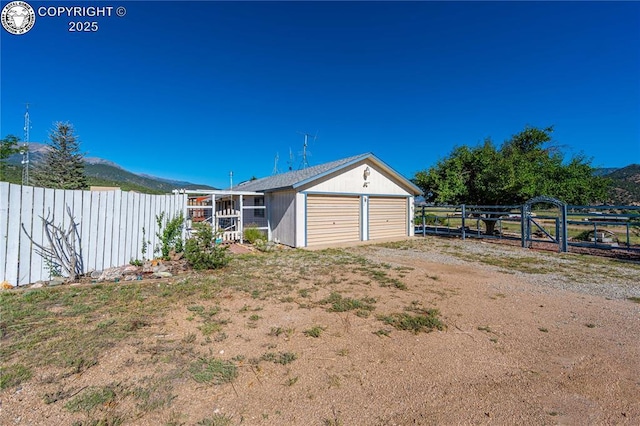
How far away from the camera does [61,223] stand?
5.85m

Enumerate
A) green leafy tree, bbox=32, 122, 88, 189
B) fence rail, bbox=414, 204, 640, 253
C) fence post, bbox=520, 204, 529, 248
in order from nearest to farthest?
fence rail, bbox=414, 204, 640, 253 → fence post, bbox=520, 204, 529, 248 → green leafy tree, bbox=32, 122, 88, 189

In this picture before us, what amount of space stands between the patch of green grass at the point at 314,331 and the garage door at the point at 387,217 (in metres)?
10.4

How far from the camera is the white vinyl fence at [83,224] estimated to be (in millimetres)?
5184

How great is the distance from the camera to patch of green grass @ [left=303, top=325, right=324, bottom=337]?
3.69m

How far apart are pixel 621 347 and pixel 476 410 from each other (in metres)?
2.57

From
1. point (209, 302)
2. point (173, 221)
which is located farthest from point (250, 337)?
point (173, 221)

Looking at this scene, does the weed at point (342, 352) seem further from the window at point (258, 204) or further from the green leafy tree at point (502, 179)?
the green leafy tree at point (502, 179)

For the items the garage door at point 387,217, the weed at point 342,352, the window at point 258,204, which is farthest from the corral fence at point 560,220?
the weed at point 342,352

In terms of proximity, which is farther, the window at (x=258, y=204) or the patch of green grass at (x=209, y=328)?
the window at (x=258, y=204)

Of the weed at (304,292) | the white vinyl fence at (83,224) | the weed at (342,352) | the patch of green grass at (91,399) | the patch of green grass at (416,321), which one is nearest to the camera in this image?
the patch of green grass at (91,399)

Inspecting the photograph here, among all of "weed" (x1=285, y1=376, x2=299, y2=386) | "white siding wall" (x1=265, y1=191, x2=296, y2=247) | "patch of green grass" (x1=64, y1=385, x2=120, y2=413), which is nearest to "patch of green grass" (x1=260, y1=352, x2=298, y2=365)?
"weed" (x1=285, y1=376, x2=299, y2=386)

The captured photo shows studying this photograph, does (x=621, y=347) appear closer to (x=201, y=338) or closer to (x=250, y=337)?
(x=250, y=337)

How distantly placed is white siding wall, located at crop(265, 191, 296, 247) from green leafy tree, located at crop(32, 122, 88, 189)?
28008 millimetres

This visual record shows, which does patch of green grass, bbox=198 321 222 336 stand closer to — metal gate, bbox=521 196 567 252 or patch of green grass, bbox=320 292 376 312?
patch of green grass, bbox=320 292 376 312
